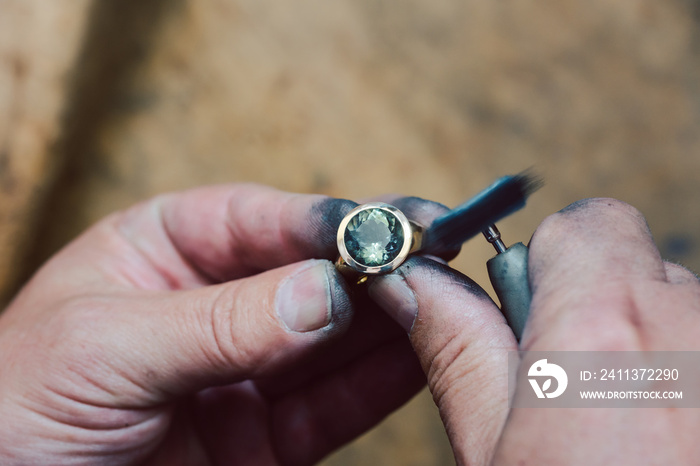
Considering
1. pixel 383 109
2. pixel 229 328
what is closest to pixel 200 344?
pixel 229 328

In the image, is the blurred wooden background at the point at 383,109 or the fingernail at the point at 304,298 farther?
the blurred wooden background at the point at 383,109

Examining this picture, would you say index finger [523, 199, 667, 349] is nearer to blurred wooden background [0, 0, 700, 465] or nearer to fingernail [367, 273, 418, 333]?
fingernail [367, 273, 418, 333]

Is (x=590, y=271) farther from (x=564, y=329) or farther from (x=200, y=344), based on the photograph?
(x=200, y=344)

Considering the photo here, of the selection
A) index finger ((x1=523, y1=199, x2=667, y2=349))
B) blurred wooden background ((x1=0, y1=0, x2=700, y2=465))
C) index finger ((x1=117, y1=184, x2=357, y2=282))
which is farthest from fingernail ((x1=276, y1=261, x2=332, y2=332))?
blurred wooden background ((x1=0, y1=0, x2=700, y2=465))

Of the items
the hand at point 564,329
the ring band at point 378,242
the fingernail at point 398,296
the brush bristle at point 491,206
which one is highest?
the ring band at point 378,242

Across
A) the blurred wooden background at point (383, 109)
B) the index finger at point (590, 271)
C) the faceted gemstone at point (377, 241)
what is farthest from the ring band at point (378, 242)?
the blurred wooden background at point (383, 109)

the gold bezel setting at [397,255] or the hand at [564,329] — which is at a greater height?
the gold bezel setting at [397,255]

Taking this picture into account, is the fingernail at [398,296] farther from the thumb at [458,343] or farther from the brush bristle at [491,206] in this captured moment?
the brush bristle at [491,206]
